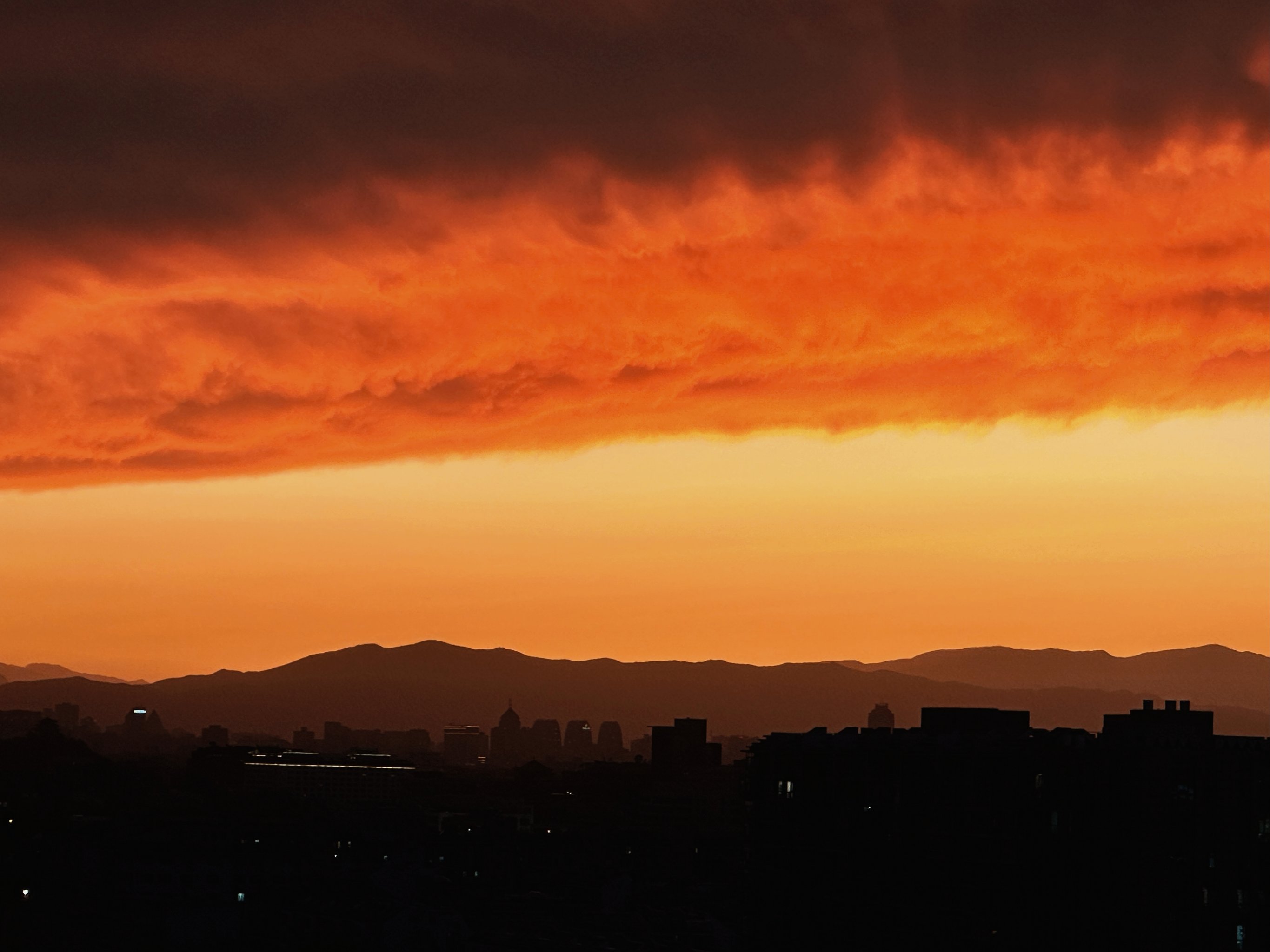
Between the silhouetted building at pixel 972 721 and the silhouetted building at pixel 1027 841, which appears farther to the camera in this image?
the silhouetted building at pixel 972 721

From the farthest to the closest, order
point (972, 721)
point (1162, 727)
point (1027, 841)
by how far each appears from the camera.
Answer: point (972, 721)
point (1162, 727)
point (1027, 841)

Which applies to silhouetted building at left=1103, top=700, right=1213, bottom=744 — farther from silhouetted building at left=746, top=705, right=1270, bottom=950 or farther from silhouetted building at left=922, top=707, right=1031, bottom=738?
silhouetted building at left=922, top=707, right=1031, bottom=738

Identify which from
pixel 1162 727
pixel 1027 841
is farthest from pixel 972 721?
pixel 1027 841

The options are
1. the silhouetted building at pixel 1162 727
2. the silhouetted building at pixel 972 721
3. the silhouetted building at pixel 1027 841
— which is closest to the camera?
the silhouetted building at pixel 1027 841

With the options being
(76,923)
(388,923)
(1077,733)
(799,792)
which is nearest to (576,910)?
(388,923)

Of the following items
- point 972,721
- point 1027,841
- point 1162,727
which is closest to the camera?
point 1027,841

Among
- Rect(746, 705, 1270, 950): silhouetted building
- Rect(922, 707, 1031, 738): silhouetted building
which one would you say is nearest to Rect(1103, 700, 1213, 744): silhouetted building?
Rect(746, 705, 1270, 950): silhouetted building

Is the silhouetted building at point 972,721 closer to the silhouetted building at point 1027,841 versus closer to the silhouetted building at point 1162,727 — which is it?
the silhouetted building at point 1027,841

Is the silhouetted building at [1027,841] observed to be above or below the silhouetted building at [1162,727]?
below

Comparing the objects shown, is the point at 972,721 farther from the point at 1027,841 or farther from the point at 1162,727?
the point at 1027,841

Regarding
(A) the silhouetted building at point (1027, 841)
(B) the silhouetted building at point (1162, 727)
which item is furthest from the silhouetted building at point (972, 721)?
(B) the silhouetted building at point (1162, 727)

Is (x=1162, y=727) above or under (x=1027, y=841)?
above
